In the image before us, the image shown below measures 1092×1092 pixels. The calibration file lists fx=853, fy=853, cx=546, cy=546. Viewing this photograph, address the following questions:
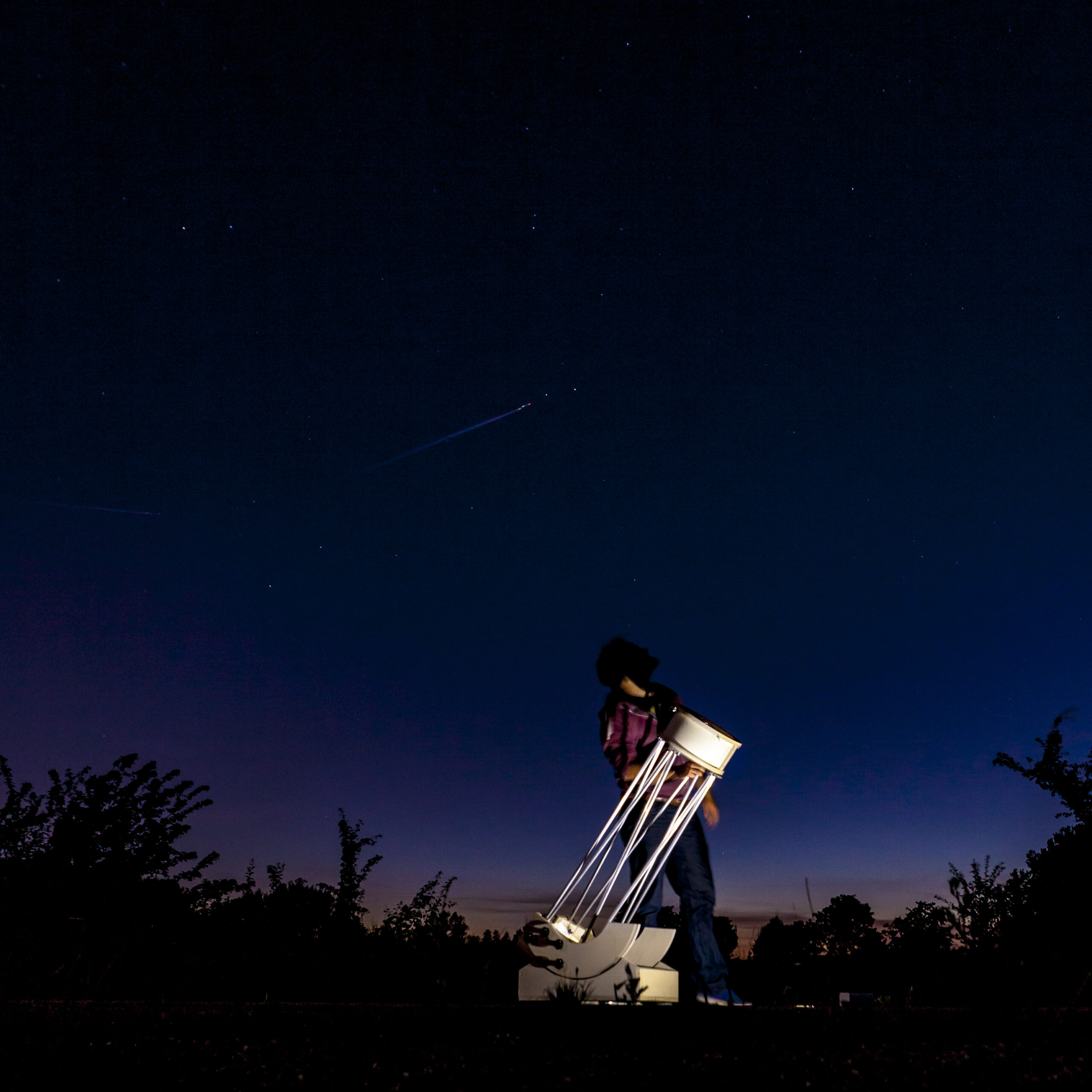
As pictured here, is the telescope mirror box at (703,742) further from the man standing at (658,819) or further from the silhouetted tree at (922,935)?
the silhouetted tree at (922,935)

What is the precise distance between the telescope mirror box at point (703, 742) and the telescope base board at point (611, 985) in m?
1.00

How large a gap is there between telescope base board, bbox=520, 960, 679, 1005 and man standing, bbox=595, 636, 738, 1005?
0.29m

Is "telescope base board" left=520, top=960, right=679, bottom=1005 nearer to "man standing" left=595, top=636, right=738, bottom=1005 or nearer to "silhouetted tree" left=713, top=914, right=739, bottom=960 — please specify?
"man standing" left=595, top=636, right=738, bottom=1005

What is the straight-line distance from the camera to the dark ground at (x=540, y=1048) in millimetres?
2561

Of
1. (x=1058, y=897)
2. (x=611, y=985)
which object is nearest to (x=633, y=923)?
(x=611, y=985)

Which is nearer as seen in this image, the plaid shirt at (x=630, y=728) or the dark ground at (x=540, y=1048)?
the dark ground at (x=540, y=1048)

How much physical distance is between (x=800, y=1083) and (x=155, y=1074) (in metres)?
1.97

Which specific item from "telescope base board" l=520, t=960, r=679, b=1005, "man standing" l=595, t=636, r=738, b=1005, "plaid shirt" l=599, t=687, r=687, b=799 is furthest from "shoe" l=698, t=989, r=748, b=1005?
Answer: "plaid shirt" l=599, t=687, r=687, b=799

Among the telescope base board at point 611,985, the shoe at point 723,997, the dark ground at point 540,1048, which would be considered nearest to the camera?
the dark ground at point 540,1048

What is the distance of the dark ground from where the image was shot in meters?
2.56

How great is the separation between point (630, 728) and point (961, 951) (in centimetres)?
290

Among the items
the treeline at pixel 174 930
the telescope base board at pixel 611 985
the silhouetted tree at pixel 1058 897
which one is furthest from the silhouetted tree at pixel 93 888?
the silhouetted tree at pixel 1058 897

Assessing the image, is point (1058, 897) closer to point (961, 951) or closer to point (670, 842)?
point (961, 951)

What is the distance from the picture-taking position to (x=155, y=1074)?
265cm
